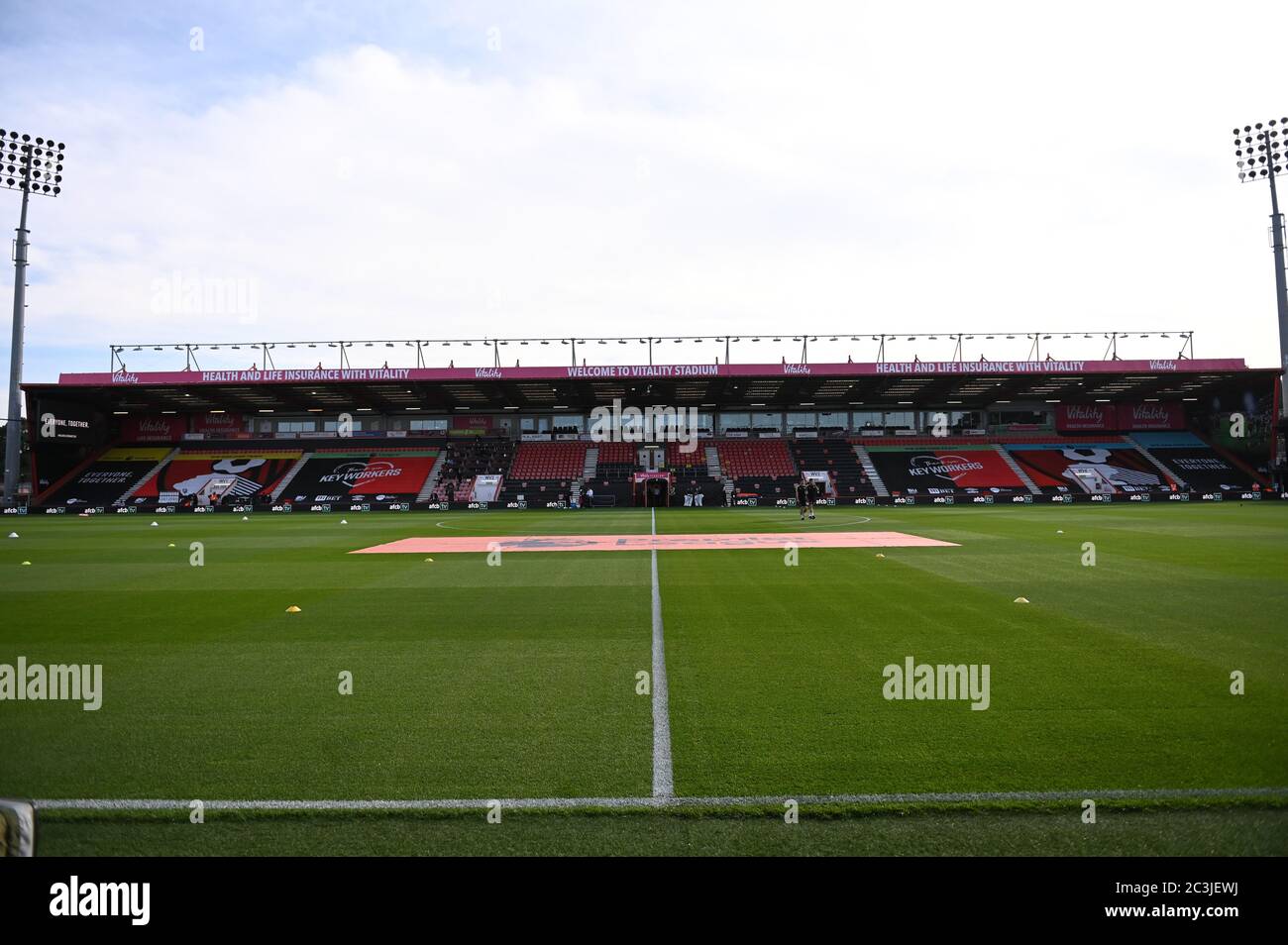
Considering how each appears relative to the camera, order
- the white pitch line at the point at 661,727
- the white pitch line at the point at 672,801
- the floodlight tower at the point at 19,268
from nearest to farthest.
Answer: the white pitch line at the point at 672,801 < the white pitch line at the point at 661,727 < the floodlight tower at the point at 19,268

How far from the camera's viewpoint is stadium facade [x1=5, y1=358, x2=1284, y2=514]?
48938 mm

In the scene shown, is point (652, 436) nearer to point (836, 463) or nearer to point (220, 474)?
point (836, 463)

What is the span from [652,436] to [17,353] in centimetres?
4360

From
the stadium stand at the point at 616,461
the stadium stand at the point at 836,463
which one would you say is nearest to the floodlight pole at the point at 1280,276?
the stadium stand at the point at 836,463

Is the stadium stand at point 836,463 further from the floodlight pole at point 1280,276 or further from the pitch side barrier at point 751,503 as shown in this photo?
the floodlight pole at point 1280,276

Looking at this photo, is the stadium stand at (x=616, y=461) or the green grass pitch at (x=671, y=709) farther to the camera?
the stadium stand at (x=616, y=461)

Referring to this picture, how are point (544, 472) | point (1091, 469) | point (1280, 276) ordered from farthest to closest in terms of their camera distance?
point (544, 472)
point (1091, 469)
point (1280, 276)

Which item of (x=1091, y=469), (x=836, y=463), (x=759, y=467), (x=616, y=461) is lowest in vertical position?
(x=1091, y=469)

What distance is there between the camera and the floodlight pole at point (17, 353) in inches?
1800

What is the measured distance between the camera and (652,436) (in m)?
60.5

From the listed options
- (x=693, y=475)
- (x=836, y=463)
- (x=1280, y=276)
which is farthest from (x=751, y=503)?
(x=1280, y=276)

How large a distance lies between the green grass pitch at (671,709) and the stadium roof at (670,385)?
3628 cm

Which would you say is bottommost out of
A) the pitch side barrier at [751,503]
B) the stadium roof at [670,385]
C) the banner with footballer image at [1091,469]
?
the pitch side barrier at [751,503]
